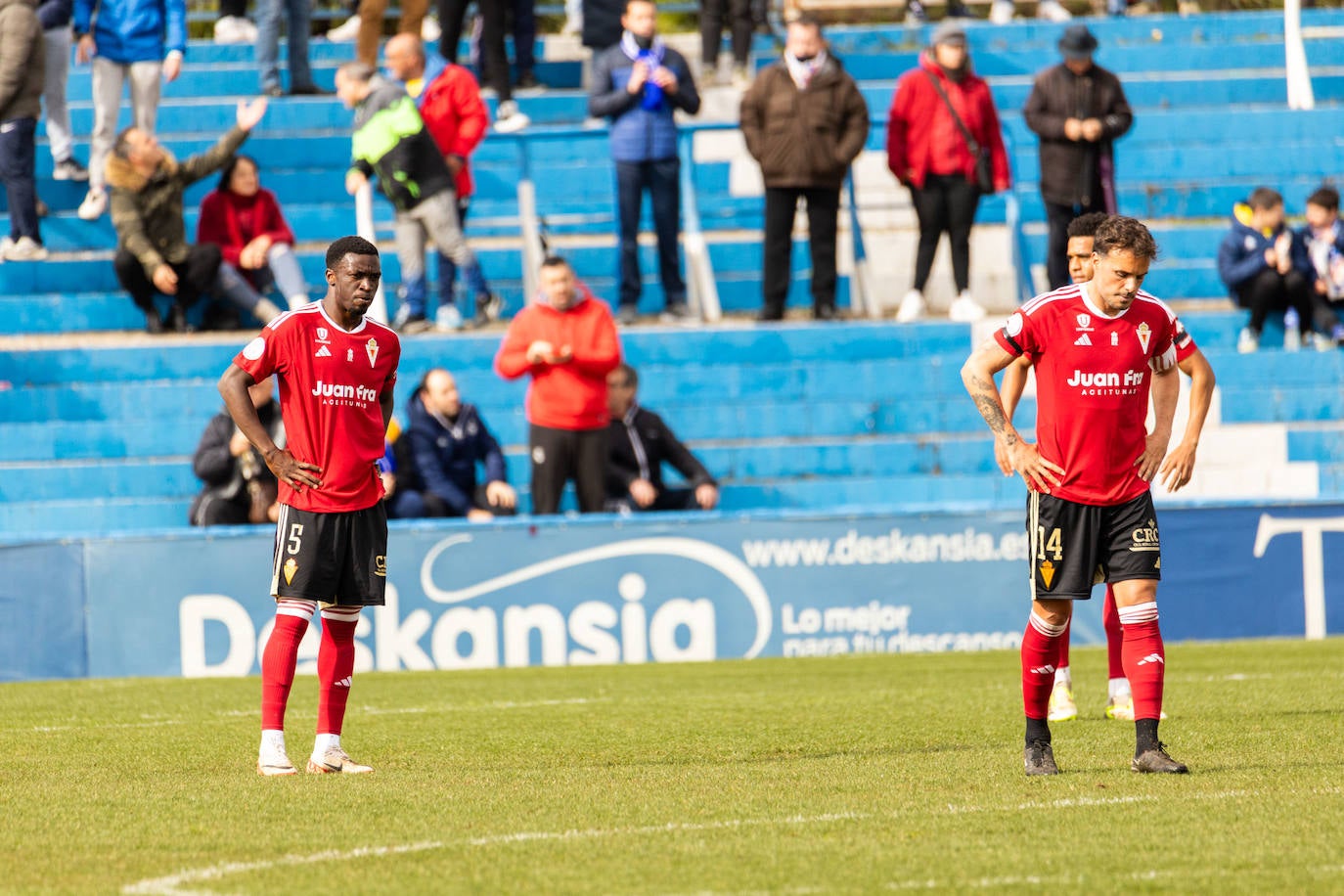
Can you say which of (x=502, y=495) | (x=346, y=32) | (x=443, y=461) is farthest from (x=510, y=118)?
(x=502, y=495)

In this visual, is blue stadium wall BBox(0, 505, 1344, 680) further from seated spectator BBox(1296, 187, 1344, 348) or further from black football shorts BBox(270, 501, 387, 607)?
black football shorts BBox(270, 501, 387, 607)

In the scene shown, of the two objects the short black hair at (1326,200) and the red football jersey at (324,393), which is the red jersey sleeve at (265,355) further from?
the short black hair at (1326,200)

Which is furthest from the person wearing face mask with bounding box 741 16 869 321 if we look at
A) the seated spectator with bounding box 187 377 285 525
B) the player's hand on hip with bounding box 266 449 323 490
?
the player's hand on hip with bounding box 266 449 323 490

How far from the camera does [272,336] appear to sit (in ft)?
24.5

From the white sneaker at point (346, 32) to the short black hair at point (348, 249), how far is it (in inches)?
551

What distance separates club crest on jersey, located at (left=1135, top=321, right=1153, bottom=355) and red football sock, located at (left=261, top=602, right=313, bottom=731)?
323cm

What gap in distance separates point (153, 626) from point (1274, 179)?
11418 mm

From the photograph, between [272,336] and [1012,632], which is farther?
[1012,632]

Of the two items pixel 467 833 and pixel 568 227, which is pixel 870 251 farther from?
pixel 467 833

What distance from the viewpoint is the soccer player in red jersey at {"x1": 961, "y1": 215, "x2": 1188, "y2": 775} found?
23.1 ft

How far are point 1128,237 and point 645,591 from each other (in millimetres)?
6737

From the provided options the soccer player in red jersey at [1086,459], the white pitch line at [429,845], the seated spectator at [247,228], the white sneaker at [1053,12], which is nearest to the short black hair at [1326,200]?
the white sneaker at [1053,12]

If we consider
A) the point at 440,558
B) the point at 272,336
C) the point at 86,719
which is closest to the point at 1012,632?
the point at 440,558

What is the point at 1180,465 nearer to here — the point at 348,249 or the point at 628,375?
the point at 348,249
